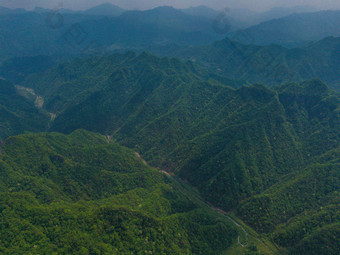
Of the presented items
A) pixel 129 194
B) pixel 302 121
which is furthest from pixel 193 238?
pixel 302 121

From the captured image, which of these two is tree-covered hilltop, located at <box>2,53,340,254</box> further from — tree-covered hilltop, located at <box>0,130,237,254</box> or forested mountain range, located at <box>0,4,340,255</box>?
tree-covered hilltop, located at <box>0,130,237,254</box>

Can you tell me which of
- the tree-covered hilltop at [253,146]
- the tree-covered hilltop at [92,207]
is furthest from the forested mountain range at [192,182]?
the tree-covered hilltop at [253,146]

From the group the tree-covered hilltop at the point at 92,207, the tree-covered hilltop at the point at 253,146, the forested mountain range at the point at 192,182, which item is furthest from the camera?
the tree-covered hilltop at the point at 253,146

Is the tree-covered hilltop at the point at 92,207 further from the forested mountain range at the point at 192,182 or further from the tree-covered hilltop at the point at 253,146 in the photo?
the tree-covered hilltop at the point at 253,146

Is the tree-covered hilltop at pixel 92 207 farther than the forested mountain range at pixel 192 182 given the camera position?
No

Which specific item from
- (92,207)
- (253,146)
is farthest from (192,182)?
(92,207)

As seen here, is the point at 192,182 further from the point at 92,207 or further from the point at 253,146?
the point at 92,207

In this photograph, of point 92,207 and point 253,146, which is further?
point 253,146

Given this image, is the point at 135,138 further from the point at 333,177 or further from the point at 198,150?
the point at 333,177

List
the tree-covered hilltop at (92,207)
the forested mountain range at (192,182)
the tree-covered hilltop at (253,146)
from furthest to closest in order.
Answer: the tree-covered hilltop at (253,146)
the forested mountain range at (192,182)
the tree-covered hilltop at (92,207)
